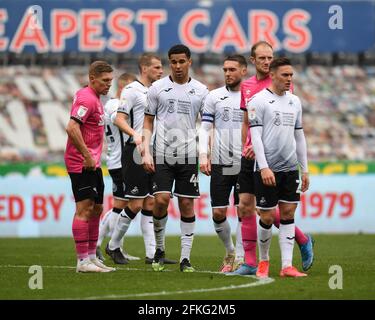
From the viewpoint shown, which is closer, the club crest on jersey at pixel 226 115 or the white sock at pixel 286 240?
the white sock at pixel 286 240

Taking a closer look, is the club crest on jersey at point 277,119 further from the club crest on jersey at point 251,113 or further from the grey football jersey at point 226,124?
the grey football jersey at point 226,124

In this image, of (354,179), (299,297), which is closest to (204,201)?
(354,179)

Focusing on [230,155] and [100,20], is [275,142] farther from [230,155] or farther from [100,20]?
[100,20]

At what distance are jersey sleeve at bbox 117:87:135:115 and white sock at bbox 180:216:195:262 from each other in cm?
193

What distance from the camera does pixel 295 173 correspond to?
1059 cm

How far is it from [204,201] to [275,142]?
9854 millimetres

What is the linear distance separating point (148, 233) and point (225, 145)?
226cm

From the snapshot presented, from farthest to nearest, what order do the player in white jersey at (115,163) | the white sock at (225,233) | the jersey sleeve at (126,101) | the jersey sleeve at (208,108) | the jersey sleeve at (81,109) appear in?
the player in white jersey at (115,163) < the jersey sleeve at (126,101) < the white sock at (225,233) < the jersey sleeve at (208,108) < the jersey sleeve at (81,109)

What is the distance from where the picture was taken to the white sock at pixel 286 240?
10.6 m

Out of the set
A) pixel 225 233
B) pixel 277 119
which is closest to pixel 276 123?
pixel 277 119

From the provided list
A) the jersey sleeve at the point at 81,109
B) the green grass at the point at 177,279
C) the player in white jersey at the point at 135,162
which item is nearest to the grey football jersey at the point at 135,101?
the player in white jersey at the point at 135,162

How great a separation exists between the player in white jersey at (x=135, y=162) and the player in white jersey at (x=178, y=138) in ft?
4.18

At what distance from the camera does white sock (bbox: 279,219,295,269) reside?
10594mm
